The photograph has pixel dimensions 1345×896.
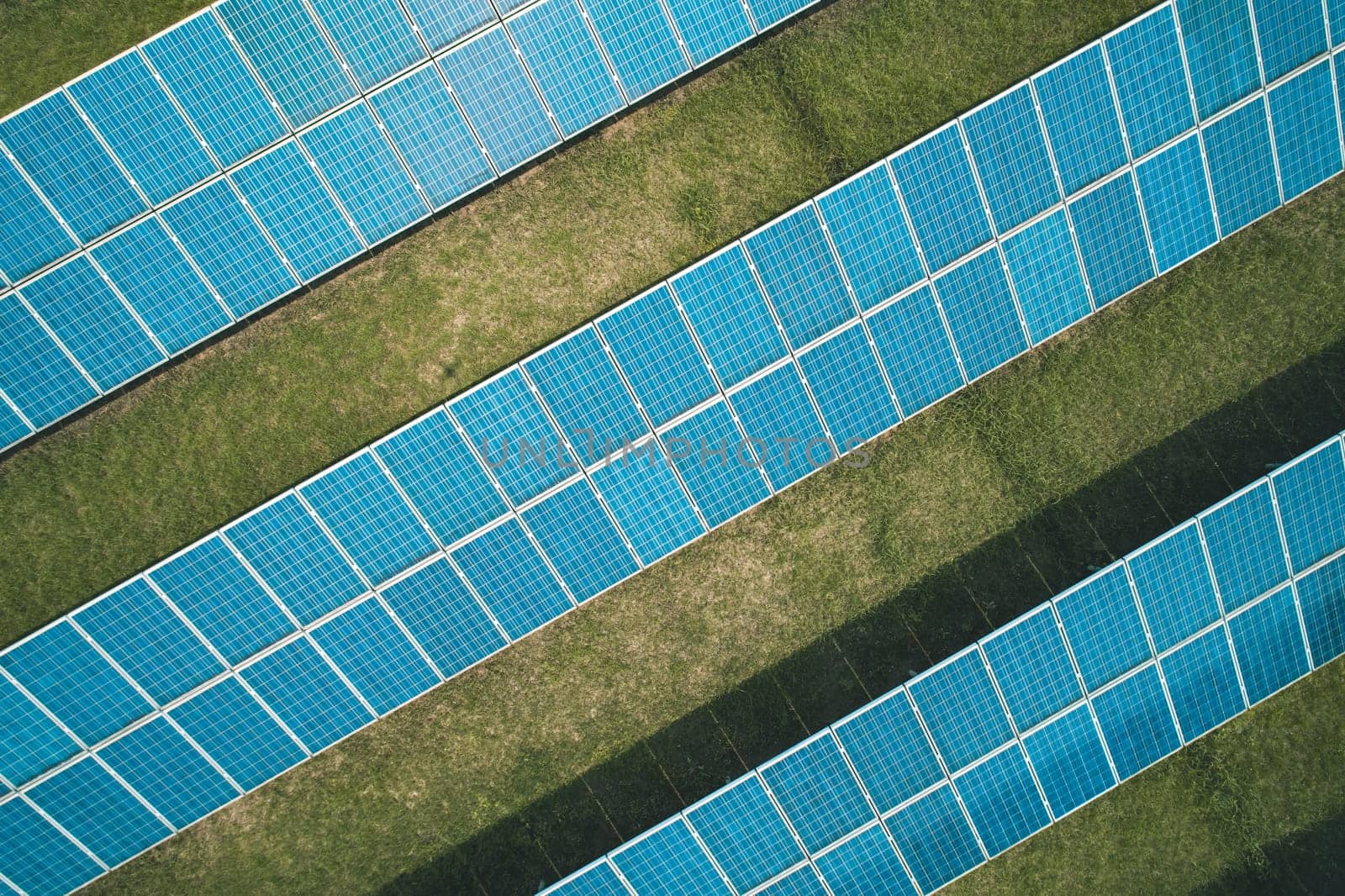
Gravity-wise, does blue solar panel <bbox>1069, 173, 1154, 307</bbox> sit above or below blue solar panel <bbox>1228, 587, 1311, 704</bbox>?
above

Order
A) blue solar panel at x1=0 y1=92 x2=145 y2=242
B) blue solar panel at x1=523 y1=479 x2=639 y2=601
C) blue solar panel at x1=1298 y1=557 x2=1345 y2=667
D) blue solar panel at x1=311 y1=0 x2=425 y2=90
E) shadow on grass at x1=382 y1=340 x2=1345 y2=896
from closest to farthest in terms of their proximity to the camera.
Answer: blue solar panel at x1=0 y1=92 x2=145 y2=242 < blue solar panel at x1=311 y1=0 x2=425 y2=90 < blue solar panel at x1=523 y1=479 x2=639 y2=601 < blue solar panel at x1=1298 y1=557 x2=1345 y2=667 < shadow on grass at x1=382 y1=340 x2=1345 y2=896

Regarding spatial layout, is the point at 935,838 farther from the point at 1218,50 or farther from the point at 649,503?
the point at 1218,50

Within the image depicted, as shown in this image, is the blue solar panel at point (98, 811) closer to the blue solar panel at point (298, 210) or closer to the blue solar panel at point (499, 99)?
the blue solar panel at point (298, 210)

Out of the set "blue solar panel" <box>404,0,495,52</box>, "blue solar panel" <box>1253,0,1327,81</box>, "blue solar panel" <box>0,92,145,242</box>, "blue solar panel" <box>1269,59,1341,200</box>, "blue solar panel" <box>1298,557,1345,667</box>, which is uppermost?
"blue solar panel" <box>0,92,145,242</box>

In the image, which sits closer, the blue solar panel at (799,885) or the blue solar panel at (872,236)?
the blue solar panel at (872,236)

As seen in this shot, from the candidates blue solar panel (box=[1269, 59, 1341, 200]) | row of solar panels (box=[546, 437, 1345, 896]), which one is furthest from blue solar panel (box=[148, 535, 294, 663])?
blue solar panel (box=[1269, 59, 1341, 200])

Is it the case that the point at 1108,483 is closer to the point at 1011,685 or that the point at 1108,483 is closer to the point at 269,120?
the point at 1011,685

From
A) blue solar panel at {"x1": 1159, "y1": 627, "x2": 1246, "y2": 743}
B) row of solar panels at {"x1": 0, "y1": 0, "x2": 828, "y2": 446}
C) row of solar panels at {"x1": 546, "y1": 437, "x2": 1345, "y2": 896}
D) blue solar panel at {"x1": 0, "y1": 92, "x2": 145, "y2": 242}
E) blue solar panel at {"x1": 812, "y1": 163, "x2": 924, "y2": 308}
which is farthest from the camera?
blue solar panel at {"x1": 1159, "y1": 627, "x2": 1246, "y2": 743}

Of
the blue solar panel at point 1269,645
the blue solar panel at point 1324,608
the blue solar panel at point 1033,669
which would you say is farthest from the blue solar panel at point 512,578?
the blue solar panel at point 1324,608

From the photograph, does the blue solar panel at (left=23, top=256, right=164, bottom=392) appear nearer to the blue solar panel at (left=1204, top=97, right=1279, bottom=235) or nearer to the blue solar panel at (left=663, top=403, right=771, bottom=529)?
the blue solar panel at (left=663, top=403, right=771, bottom=529)
